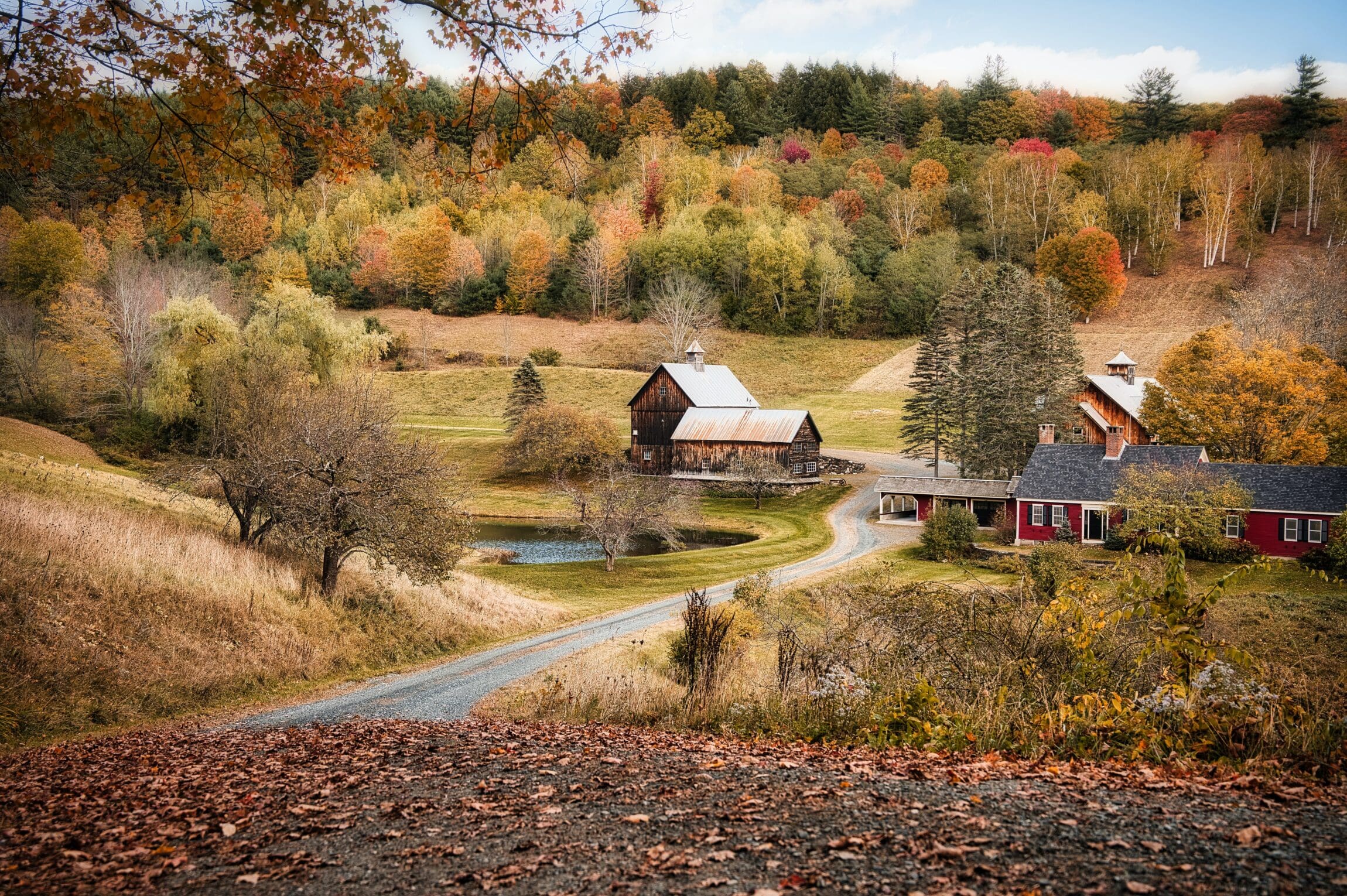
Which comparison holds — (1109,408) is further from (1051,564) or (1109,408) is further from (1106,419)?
(1051,564)

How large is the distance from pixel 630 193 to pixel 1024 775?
109120 mm

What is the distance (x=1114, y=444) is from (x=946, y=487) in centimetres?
820

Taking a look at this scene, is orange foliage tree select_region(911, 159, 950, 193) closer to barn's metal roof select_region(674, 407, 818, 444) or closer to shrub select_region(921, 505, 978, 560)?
barn's metal roof select_region(674, 407, 818, 444)

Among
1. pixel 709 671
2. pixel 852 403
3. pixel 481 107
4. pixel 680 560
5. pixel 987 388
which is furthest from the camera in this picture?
pixel 852 403

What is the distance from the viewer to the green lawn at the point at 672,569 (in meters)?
28.7

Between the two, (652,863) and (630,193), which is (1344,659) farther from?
(630,193)

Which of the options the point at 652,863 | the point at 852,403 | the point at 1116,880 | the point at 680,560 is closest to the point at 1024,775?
the point at 1116,880

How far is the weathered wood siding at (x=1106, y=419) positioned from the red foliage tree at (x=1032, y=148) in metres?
63.2

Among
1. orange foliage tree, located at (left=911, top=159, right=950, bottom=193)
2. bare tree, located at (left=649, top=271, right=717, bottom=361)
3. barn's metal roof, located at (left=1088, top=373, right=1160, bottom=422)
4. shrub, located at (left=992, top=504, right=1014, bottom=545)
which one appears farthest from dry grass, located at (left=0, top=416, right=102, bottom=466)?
orange foliage tree, located at (left=911, top=159, right=950, bottom=193)

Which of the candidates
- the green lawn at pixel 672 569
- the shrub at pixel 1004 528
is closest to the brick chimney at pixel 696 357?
the green lawn at pixel 672 569

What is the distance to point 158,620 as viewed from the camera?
14.3 m

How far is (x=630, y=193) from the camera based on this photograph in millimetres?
109062

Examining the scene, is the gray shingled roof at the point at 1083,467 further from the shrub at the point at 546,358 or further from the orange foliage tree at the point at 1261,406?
the shrub at the point at 546,358

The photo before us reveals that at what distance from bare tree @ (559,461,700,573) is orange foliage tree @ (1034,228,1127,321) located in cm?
5659
